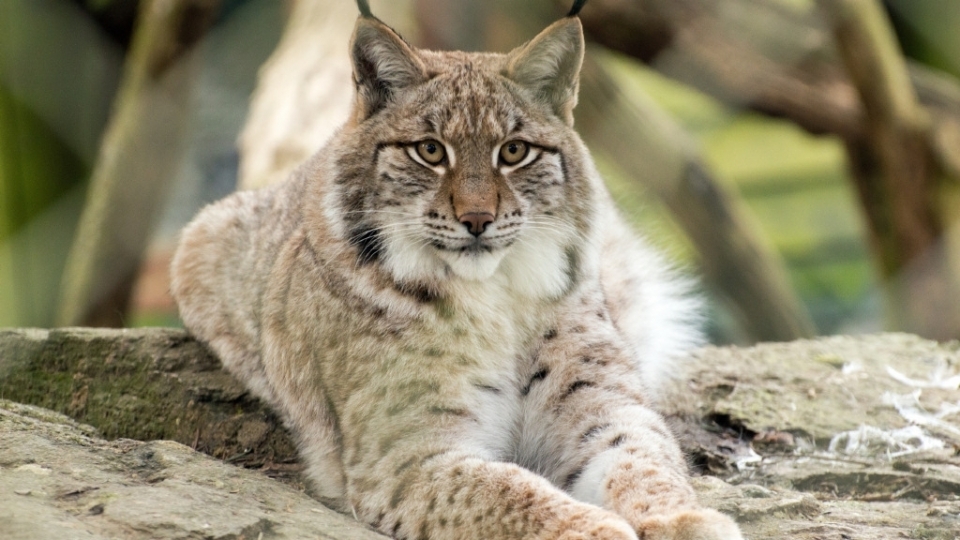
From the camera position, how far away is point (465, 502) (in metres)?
2.65

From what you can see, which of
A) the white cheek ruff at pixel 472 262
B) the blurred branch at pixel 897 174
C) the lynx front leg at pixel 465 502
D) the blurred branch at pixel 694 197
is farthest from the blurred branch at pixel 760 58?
the lynx front leg at pixel 465 502

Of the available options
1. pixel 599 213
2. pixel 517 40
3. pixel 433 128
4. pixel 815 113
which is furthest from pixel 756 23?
pixel 433 128

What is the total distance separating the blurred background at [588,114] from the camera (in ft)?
17.2

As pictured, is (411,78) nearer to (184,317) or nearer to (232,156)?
(184,317)

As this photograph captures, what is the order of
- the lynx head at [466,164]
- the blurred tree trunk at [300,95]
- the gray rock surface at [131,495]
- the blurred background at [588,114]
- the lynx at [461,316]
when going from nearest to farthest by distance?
the gray rock surface at [131,495] < the lynx at [461,316] < the lynx head at [466,164] < the blurred background at [588,114] < the blurred tree trunk at [300,95]

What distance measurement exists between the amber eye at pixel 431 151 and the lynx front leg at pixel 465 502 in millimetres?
817

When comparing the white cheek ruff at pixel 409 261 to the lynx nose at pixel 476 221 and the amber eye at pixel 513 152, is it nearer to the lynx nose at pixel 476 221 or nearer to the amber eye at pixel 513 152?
the lynx nose at pixel 476 221

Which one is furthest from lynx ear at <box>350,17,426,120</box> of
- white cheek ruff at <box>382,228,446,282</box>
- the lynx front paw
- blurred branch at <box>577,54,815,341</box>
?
blurred branch at <box>577,54,815,341</box>

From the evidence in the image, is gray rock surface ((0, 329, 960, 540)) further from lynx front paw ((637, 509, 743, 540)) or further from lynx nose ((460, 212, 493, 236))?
lynx nose ((460, 212, 493, 236))

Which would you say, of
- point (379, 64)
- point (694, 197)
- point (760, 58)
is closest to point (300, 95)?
point (694, 197)

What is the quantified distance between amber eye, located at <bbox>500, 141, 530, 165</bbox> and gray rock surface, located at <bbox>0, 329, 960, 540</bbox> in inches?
44.0

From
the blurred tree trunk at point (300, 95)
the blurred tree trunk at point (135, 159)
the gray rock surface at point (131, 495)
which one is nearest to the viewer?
the gray rock surface at point (131, 495)

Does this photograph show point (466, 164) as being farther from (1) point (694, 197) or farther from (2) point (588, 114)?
(1) point (694, 197)

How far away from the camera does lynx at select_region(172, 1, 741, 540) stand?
2.82m
